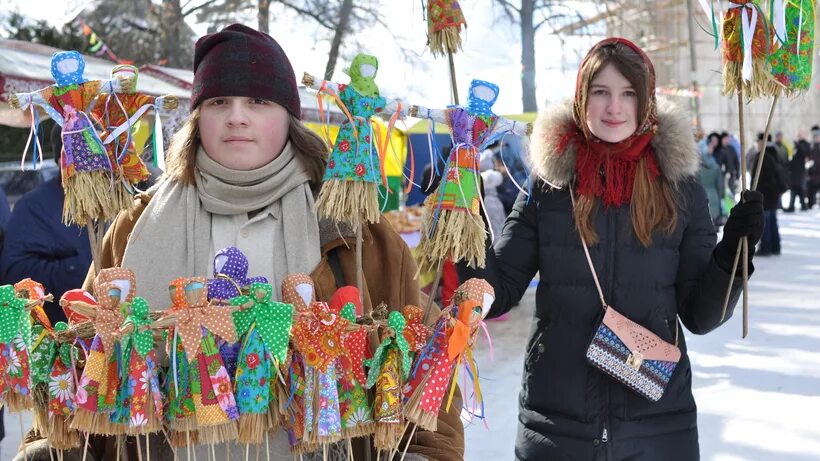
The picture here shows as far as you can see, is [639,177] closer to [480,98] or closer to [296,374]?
[480,98]

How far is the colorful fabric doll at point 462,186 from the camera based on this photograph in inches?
63.6

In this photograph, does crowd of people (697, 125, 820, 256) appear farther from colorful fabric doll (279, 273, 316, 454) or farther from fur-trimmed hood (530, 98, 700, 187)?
colorful fabric doll (279, 273, 316, 454)

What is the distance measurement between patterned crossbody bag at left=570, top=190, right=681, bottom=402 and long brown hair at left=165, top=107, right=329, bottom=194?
802 mm

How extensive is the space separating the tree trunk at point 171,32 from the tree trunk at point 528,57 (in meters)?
8.10

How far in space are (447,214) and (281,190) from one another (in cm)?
43

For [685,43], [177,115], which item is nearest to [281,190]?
[177,115]

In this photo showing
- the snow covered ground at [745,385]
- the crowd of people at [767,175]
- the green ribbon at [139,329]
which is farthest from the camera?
the crowd of people at [767,175]

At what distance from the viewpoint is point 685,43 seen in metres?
34.2

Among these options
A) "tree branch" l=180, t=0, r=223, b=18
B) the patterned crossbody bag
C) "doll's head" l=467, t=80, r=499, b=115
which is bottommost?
the patterned crossbody bag

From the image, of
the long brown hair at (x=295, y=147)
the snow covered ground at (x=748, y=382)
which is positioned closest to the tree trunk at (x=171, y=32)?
the snow covered ground at (x=748, y=382)

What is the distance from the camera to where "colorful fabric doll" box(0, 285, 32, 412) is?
1.56 metres

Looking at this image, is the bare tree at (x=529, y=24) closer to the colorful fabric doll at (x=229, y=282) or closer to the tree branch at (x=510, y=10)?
the tree branch at (x=510, y=10)

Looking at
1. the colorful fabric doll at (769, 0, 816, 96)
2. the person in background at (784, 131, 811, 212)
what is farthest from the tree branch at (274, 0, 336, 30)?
the colorful fabric doll at (769, 0, 816, 96)

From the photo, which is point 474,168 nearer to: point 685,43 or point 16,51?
point 16,51
